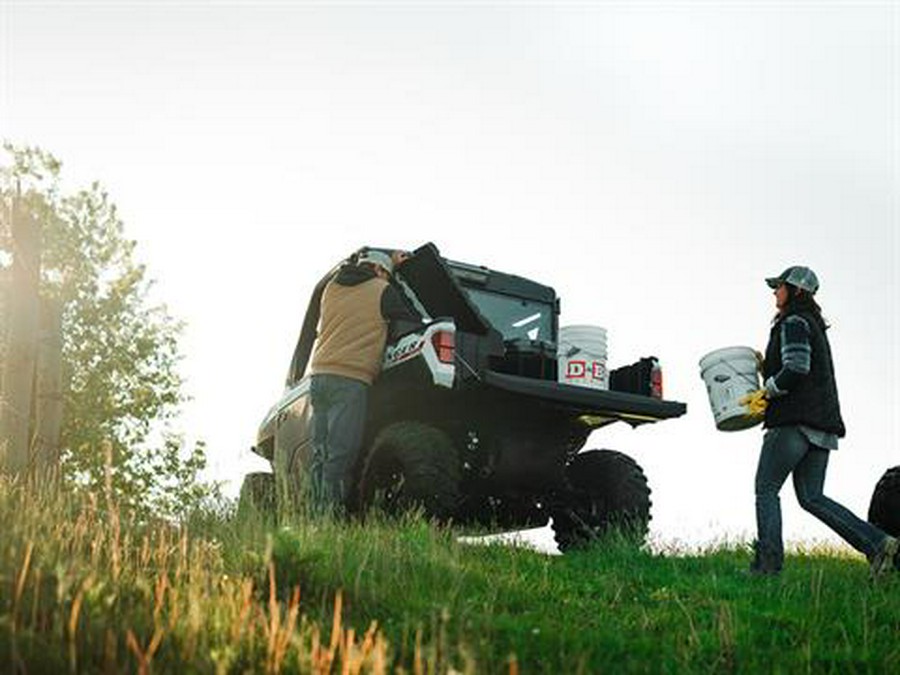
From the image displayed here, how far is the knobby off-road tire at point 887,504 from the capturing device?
7980mm

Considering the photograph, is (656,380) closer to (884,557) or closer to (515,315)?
(515,315)

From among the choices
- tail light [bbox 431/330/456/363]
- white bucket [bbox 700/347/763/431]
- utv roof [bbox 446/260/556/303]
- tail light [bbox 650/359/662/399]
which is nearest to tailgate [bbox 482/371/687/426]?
tail light [bbox 650/359/662/399]

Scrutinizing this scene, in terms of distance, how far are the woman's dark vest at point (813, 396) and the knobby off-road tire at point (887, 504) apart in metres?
0.65

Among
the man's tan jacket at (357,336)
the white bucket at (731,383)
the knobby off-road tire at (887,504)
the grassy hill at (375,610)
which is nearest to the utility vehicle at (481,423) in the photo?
the man's tan jacket at (357,336)

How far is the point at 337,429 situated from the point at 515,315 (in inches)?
94.6

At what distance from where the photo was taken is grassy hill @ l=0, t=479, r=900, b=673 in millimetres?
3805

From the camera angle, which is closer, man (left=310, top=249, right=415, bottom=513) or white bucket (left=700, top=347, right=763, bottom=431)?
white bucket (left=700, top=347, right=763, bottom=431)

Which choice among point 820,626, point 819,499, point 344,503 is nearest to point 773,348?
point 819,499

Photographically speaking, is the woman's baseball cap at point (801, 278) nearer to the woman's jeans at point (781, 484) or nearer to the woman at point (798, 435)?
the woman at point (798, 435)

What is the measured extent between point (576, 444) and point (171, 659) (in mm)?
6415

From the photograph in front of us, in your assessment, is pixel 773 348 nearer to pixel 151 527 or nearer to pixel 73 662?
pixel 151 527

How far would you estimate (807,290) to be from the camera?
800 centimetres

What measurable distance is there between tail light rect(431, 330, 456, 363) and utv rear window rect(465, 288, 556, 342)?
6.65 ft

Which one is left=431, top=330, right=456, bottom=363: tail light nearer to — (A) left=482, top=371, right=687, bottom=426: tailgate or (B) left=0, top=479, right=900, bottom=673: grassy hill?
(A) left=482, top=371, right=687, bottom=426: tailgate
